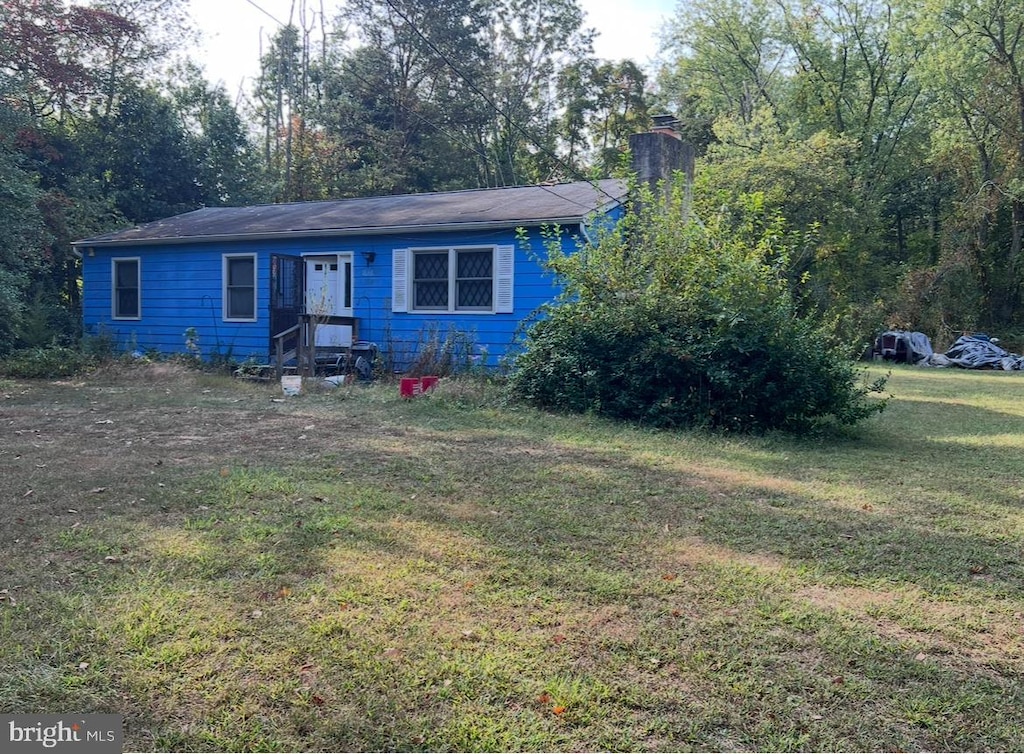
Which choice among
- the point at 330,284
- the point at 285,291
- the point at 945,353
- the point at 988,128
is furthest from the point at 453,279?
the point at 988,128

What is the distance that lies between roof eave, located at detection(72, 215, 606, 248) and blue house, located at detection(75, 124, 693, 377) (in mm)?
25

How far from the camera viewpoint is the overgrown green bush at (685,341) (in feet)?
25.8

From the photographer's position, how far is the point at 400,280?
534 inches

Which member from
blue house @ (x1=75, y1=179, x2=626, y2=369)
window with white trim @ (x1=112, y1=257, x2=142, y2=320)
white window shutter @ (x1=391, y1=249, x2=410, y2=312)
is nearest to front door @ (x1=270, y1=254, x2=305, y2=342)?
blue house @ (x1=75, y1=179, x2=626, y2=369)

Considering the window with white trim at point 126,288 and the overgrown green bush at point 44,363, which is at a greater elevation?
the window with white trim at point 126,288

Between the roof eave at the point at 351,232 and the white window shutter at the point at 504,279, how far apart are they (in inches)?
15.8

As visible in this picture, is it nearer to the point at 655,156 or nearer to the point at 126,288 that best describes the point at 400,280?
the point at 655,156

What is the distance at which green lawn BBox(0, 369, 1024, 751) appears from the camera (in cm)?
244

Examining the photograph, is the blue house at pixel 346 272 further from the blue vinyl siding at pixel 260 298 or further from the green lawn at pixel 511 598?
the green lawn at pixel 511 598

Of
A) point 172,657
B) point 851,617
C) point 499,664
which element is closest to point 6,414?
point 172,657

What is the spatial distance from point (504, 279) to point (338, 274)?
349 centimetres

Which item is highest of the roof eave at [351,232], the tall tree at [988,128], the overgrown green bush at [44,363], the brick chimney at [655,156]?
the tall tree at [988,128]

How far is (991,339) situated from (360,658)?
25.0 m

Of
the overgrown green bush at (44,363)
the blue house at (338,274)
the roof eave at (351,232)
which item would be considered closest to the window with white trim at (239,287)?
the blue house at (338,274)
